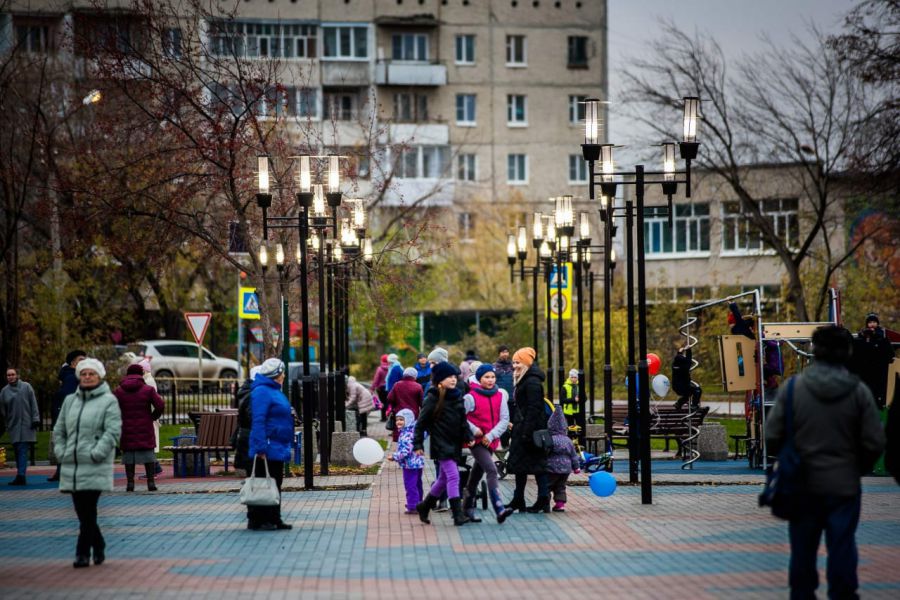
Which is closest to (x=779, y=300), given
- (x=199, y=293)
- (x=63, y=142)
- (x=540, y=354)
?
(x=540, y=354)

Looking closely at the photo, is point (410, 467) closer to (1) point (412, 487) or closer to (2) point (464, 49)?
(1) point (412, 487)

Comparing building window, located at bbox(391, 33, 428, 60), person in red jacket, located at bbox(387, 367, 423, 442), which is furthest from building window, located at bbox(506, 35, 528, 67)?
person in red jacket, located at bbox(387, 367, 423, 442)

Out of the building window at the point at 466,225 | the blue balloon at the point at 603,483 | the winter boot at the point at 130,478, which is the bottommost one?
the winter boot at the point at 130,478

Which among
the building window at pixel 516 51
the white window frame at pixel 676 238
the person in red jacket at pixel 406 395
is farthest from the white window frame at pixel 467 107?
the person in red jacket at pixel 406 395

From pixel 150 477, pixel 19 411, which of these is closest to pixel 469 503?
pixel 150 477

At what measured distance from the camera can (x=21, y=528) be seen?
15.9 meters

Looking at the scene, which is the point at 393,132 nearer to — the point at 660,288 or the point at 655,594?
the point at 660,288

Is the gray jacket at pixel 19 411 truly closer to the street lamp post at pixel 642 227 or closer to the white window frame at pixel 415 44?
the street lamp post at pixel 642 227

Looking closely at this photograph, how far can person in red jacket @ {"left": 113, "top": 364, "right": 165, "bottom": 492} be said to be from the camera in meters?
20.1

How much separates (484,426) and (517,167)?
5811 centimetres

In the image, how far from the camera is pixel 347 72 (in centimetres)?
7062

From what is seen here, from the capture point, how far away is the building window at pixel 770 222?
1809 inches

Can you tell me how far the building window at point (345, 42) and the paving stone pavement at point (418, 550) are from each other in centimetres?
5416

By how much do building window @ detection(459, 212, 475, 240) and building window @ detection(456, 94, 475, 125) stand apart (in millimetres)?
6925
